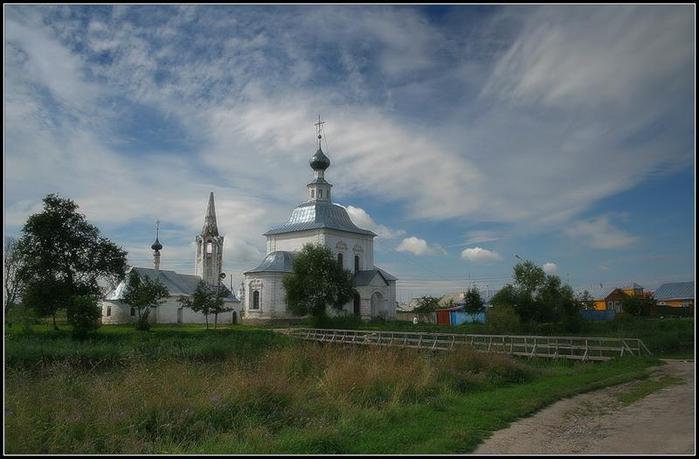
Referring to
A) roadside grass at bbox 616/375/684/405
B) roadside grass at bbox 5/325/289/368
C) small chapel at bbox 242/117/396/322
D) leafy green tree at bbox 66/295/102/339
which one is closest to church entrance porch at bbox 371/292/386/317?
small chapel at bbox 242/117/396/322

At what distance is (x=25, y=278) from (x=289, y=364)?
2745 centimetres

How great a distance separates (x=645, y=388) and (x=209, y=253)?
51.3 m

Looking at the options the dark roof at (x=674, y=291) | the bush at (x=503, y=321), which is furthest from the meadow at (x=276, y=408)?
the dark roof at (x=674, y=291)

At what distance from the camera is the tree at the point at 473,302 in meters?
54.2

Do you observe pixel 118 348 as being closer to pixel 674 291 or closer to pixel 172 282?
pixel 172 282

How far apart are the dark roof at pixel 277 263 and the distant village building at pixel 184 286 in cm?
397

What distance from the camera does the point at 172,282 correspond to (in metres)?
55.5

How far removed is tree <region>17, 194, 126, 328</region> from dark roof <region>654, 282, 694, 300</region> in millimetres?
62218

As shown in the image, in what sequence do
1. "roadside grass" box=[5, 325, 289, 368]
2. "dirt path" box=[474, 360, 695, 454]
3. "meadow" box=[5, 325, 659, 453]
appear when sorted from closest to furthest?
"dirt path" box=[474, 360, 695, 454]
"meadow" box=[5, 325, 659, 453]
"roadside grass" box=[5, 325, 289, 368]

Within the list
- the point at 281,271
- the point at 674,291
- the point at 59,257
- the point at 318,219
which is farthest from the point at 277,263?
the point at 674,291

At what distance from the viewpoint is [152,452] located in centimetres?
781

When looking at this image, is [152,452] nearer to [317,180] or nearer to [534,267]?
[534,267]

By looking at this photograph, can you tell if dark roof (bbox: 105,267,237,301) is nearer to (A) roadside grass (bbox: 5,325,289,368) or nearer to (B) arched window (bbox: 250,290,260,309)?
(B) arched window (bbox: 250,290,260,309)

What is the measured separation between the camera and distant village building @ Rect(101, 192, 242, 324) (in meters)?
51.8
